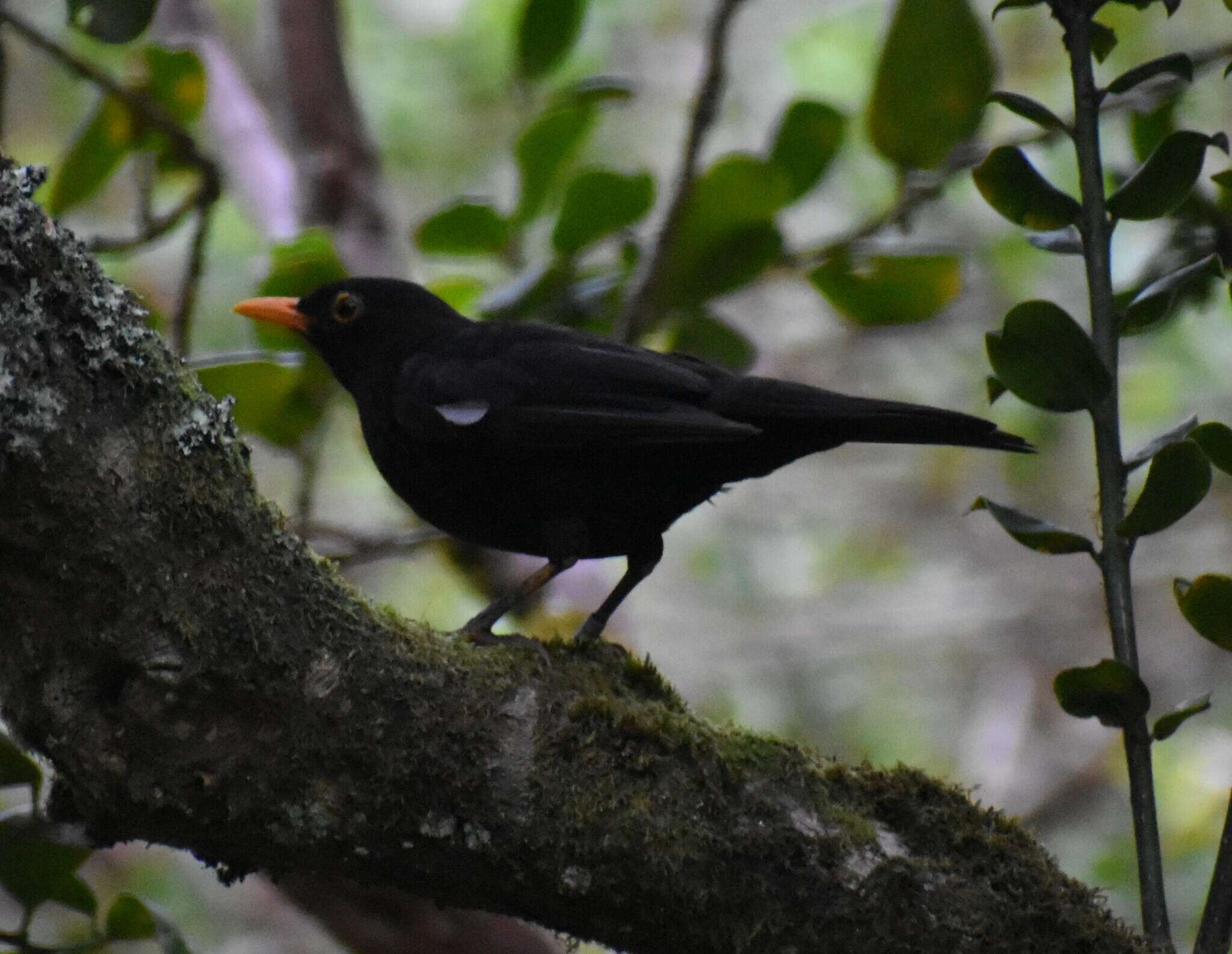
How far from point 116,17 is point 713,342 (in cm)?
210

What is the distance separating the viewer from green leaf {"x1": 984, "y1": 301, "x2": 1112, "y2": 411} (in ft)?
7.41

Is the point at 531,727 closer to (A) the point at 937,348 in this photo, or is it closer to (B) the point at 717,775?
(B) the point at 717,775

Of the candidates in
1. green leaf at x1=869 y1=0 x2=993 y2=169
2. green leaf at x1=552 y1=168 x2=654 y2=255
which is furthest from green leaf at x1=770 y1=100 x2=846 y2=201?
green leaf at x1=552 y1=168 x2=654 y2=255

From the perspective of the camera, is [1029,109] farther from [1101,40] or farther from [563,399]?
[563,399]

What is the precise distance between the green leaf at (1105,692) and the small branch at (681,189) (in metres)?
1.90

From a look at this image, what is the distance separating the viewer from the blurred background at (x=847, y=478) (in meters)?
7.58

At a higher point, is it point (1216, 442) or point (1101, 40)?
point (1101, 40)

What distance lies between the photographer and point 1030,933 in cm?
216

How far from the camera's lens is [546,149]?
404 cm

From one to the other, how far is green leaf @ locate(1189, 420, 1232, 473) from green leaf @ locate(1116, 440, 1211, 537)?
0.09 ft

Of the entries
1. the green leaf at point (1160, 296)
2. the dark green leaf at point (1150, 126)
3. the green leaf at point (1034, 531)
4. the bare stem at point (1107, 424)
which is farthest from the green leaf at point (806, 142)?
the green leaf at point (1034, 531)

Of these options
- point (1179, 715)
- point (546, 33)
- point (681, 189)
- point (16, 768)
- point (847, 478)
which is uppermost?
point (847, 478)

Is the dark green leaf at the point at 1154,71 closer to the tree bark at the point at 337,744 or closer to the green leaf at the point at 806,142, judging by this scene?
the tree bark at the point at 337,744

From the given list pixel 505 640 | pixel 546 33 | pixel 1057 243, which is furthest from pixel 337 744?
pixel 546 33
